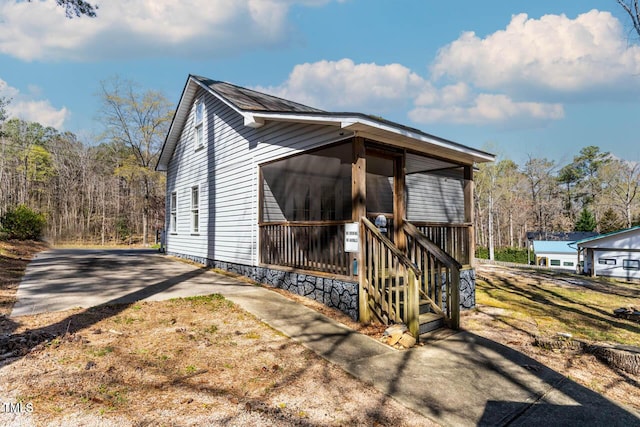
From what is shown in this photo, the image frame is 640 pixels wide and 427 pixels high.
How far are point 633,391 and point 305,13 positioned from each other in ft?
48.3

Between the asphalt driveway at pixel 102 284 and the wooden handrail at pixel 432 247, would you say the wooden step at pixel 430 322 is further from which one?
the asphalt driveway at pixel 102 284

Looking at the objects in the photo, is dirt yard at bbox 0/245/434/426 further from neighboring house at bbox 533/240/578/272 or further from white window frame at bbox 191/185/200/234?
neighboring house at bbox 533/240/578/272

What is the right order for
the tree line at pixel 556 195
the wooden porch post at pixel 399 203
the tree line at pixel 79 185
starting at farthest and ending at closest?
the tree line at pixel 556 195 → the tree line at pixel 79 185 → the wooden porch post at pixel 399 203

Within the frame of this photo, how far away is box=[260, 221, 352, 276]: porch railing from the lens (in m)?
5.89

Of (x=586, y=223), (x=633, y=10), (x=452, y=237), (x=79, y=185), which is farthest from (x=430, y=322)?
(x=586, y=223)

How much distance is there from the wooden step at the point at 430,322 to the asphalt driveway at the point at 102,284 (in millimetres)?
3817

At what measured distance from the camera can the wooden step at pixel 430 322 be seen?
5.03 m

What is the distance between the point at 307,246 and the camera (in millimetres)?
6602

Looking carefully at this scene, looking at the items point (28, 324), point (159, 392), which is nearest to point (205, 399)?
point (159, 392)

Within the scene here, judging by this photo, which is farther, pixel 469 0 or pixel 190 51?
pixel 190 51

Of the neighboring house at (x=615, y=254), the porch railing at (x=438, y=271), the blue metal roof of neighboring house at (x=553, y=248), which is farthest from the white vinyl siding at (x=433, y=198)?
the blue metal roof of neighboring house at (x=553, y=248)

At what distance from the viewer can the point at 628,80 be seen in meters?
9.25

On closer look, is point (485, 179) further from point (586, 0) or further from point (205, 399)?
point (205, 399)

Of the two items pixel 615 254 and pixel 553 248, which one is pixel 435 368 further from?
pixel 553 248
